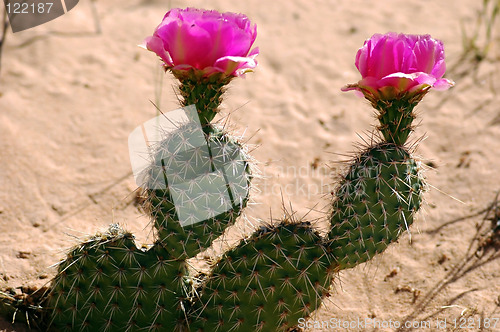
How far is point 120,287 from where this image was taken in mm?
1745

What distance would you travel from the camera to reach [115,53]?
11.8 feet

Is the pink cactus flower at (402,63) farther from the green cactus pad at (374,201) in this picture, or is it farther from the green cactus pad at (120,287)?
the green cactus pad at (120,287)

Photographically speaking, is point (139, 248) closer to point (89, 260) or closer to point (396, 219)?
point (89, 260)

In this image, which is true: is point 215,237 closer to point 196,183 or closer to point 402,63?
point 196,183

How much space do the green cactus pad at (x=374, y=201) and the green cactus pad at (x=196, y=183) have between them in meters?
0.33

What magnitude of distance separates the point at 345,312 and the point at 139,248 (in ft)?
2.90

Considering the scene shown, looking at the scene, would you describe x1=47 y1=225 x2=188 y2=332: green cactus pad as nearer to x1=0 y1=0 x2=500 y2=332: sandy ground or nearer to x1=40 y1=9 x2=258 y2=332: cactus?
x1=40 y1=9 x2=258 y2=332: cactus

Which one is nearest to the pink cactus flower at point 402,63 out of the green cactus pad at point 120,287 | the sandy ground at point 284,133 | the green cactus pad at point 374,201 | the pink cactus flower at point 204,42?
the green cactus pad at point 374,201

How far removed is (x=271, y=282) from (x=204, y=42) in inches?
29.7

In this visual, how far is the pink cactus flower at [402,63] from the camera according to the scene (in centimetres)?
153

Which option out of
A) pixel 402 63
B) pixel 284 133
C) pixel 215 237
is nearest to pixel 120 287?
pixel 215 237

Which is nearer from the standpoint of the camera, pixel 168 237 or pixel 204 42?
pixel 204 42

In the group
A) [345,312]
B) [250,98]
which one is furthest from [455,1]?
[345,312]

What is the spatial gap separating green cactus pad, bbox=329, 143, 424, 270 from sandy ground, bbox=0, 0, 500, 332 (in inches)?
11.0
